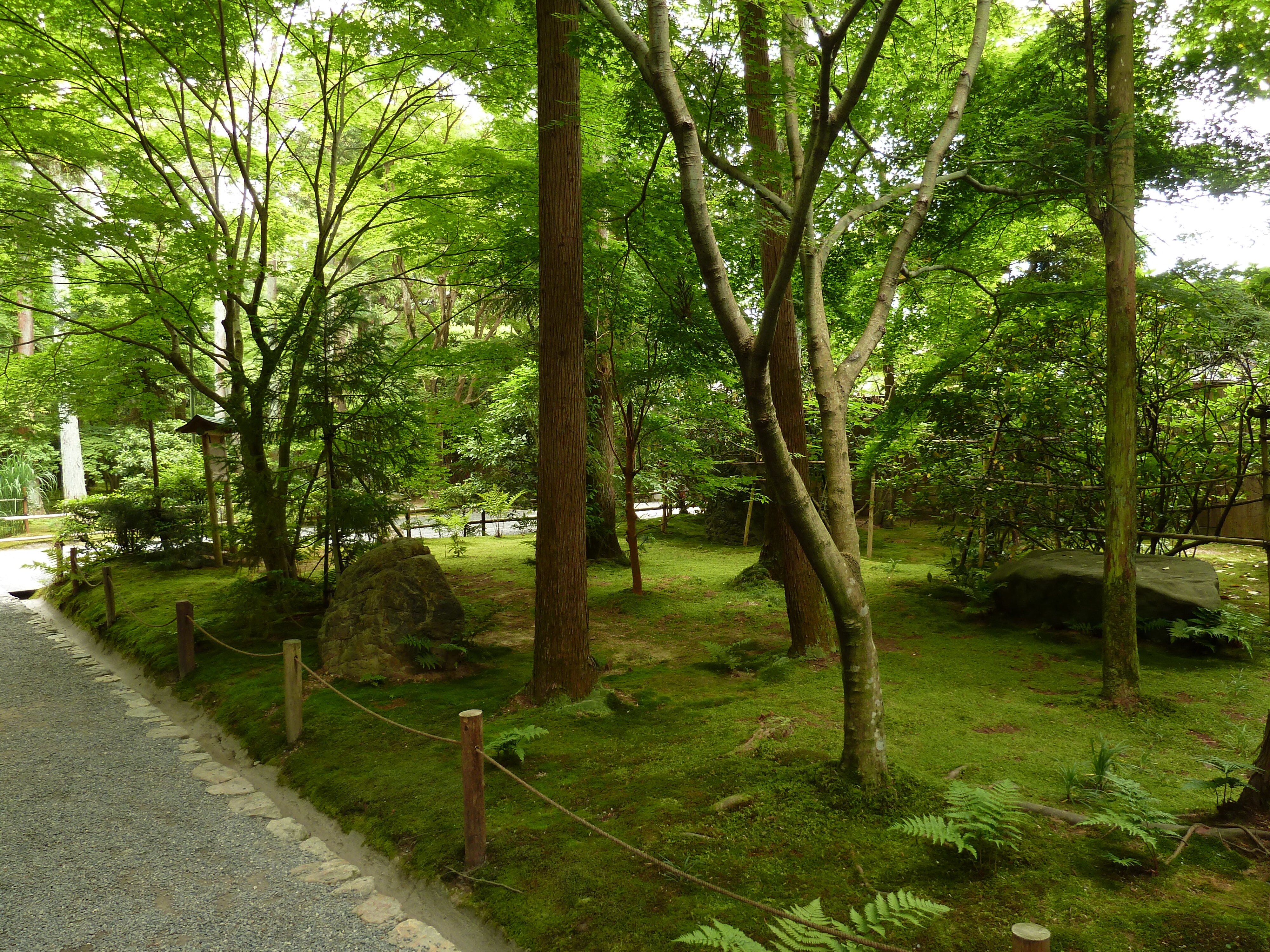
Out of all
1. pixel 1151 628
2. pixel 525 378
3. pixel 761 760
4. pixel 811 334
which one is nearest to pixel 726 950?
pixel 761 760

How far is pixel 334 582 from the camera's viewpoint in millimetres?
9773

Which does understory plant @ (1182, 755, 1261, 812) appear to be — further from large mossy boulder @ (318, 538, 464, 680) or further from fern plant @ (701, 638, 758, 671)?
large mossy boulder @ (318, 538, 464, 680)

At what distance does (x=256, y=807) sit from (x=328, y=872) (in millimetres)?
1313

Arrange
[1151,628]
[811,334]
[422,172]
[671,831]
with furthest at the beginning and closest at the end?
1. [422,172]
2. [1151,628]
3. [811,334]
4. [671,831]

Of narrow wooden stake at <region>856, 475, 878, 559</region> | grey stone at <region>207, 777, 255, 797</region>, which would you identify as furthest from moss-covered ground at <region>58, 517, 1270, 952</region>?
narrow wooden stake at <region>856, 475, 878, 559</region>

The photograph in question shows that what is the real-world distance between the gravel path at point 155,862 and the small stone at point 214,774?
0.01 metres

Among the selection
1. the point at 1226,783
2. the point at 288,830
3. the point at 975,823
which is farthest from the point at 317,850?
the point at 1226,783

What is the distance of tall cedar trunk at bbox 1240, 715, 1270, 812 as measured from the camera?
3416 mm

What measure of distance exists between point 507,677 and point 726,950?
4671mm

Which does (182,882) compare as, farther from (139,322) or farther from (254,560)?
(139,322)

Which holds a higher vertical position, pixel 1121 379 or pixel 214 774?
pixel 1121 379

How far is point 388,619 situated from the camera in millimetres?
7215

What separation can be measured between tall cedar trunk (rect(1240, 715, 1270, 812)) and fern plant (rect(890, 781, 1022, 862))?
1135 mm

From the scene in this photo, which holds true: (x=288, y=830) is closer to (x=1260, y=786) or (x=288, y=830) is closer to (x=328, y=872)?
(x=328, y=872)
